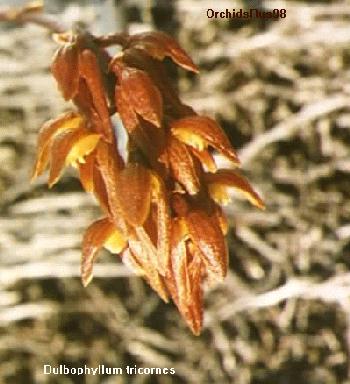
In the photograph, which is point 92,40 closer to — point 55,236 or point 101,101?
point 101,101

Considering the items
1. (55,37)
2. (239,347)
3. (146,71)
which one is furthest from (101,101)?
(239,347)

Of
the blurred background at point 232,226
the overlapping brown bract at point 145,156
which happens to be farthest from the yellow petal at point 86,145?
the blurred background at point 232,226

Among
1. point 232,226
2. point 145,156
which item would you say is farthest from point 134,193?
point 232,226

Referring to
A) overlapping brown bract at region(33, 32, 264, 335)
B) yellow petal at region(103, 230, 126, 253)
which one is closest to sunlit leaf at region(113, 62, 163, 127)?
overlapping brown bract at region(33, 32, 264, 335)

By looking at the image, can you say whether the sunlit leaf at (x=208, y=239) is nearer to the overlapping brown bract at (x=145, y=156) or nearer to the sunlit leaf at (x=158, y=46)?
the overlapping brown bract at (x=145, y=156)

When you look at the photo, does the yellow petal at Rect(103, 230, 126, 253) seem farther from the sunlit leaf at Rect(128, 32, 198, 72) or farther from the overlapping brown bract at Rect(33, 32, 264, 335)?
the sunlit leaf at Rect(128, 32, 198, 72)

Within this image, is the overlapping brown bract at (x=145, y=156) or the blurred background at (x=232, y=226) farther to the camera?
the blurred background at (x=232, y=226)
